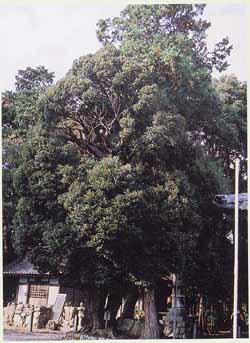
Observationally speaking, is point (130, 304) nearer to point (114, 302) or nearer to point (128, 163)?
point (114, 302)

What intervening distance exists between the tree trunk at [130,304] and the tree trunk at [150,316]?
0.92 feet

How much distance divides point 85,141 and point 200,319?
408 cm

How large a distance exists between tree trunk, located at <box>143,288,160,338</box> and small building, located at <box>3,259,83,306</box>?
1417 mm

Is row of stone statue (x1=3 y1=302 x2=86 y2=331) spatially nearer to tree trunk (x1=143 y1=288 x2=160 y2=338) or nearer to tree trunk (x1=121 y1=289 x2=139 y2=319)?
tree trunk (x1=121 y1=289 x2=139 y2=319)

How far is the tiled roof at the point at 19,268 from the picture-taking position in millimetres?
11622

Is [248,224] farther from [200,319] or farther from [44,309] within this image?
[44,309]

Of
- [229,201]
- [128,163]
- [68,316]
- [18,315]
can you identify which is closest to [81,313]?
[68,316]

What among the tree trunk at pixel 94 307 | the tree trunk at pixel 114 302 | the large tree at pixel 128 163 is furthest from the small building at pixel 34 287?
the large tree at pixel 128 163

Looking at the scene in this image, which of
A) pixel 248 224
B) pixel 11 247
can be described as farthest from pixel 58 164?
pixel 248 224

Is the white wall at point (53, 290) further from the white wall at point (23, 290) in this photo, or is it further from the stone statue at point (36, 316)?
the stone statue at point (36, 316)

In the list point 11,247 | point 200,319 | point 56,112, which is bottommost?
point 200,319

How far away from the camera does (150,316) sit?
38.8 feet

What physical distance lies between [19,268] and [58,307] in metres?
1.10

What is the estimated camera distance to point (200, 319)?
40.9 feet
